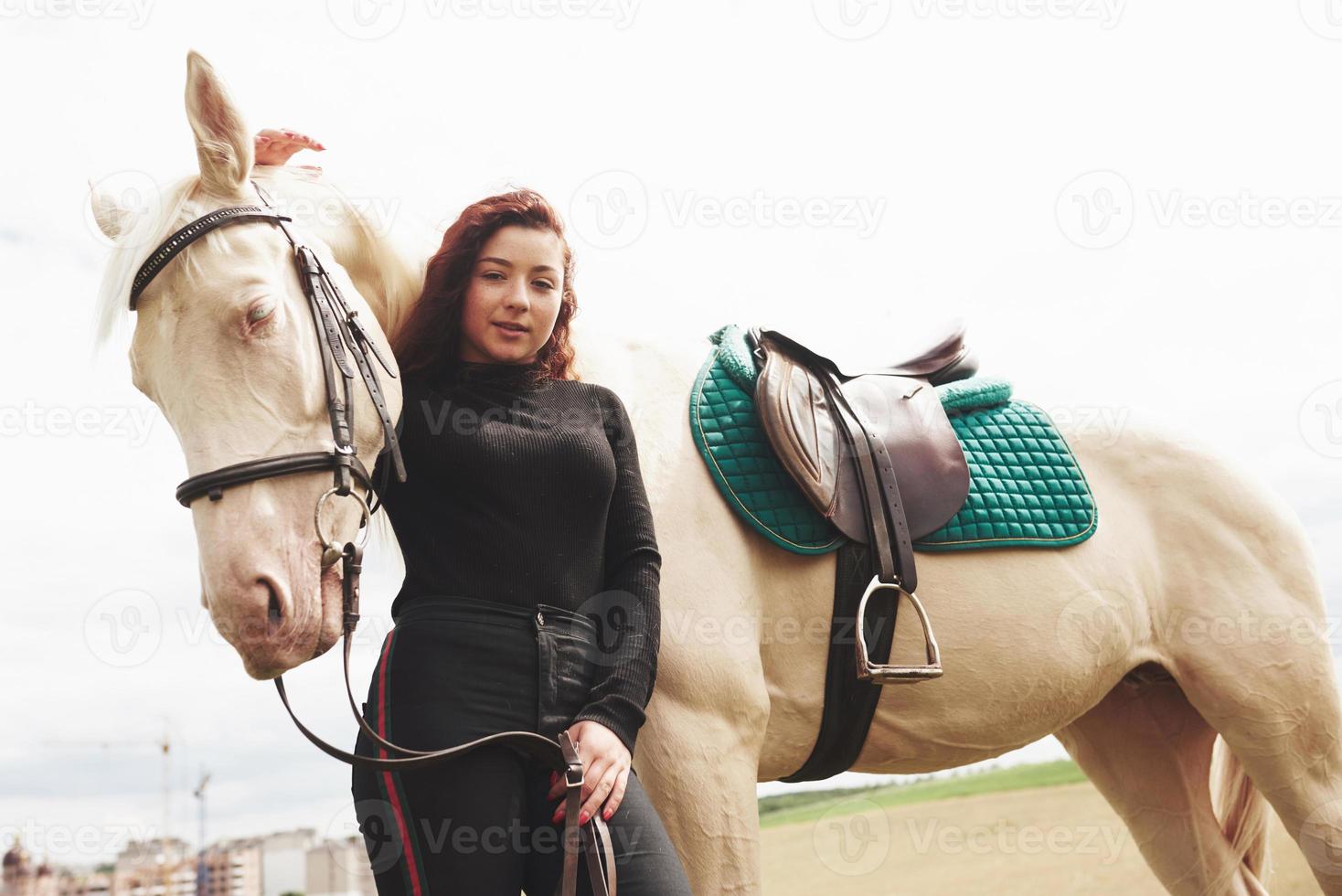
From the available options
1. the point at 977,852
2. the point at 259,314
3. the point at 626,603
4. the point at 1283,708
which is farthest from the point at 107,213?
the point at 977,852

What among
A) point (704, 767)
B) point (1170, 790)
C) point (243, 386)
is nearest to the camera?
point (243, 386)

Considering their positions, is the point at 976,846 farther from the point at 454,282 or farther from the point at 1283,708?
the point at 454,282

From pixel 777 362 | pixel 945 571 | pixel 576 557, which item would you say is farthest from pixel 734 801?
pixel 777 362

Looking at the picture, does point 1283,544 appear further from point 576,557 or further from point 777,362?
point 576,557

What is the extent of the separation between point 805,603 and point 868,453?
1.40ft

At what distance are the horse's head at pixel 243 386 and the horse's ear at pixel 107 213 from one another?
0.21 meters

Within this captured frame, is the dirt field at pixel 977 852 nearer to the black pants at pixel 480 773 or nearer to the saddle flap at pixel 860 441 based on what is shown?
the saddle flap at pixel 860 441

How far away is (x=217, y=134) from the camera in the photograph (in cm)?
195

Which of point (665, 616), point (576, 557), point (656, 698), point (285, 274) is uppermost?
point (285, 274)

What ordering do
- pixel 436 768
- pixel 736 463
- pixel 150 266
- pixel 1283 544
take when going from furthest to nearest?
pixel 1283 544 → pixel 736 463 → pixel 150 266 → pixel 436 768

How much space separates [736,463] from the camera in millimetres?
2518

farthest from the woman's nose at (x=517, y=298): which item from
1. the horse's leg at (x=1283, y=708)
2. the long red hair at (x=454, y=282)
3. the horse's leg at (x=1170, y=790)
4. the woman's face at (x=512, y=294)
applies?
the horse's leg at (x=1170, y=790)

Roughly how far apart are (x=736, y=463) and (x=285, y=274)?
1123 millimetres

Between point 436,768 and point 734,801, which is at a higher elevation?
point 436,768
